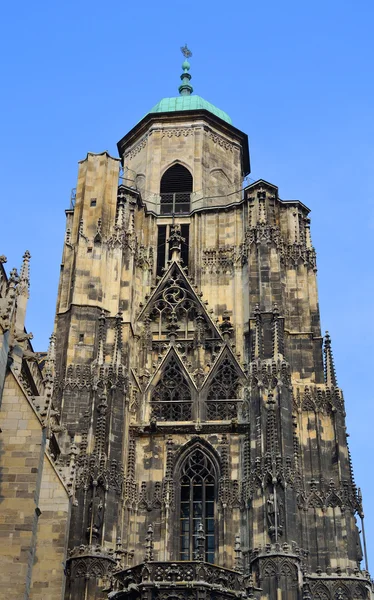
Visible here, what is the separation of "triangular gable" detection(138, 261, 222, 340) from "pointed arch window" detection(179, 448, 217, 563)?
4.45 meters

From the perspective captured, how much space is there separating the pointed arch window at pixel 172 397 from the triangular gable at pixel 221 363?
642 millimetres

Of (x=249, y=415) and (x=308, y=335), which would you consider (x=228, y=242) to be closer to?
(x=308, y=335)

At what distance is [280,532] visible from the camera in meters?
24.6

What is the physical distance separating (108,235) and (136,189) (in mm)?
2647

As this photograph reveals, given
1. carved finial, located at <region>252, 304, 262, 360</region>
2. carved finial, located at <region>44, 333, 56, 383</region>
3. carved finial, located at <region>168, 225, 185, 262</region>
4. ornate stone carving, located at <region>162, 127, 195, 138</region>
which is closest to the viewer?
carved finial, located at <region>44, 333, 56, 383</region>

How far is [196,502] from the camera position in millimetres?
27094

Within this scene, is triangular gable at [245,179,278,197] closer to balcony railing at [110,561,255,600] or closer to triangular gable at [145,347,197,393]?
triangular gable at [145,347,197,393]

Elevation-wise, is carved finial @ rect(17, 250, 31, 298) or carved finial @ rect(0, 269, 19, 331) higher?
carved finial @ rect(17, 250, 31, 298)

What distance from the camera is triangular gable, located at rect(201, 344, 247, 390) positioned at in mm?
28969

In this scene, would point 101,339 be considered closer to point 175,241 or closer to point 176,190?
point 175,241

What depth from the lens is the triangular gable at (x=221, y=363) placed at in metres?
29.0

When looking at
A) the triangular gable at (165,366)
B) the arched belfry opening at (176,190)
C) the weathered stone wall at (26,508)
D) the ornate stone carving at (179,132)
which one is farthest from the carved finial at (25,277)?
the ornate stone carving at (179,132)

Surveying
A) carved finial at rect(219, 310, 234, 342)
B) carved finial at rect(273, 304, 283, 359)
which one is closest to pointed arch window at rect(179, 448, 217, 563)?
carved finial at rect(273, 304, 283, 359)

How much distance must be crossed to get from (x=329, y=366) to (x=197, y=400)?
3933mm
